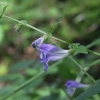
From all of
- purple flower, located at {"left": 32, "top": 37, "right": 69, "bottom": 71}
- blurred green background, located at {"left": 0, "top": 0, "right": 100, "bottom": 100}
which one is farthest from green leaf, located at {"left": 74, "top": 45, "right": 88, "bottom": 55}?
blurred green background, located at {"left": 0, "top": 0, "right": 100, "bottom": 100}

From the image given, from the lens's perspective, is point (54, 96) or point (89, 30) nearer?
point (54, 96)

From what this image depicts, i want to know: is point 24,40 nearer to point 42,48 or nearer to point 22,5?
point 22,5

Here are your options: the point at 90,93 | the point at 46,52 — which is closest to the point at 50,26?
the point at 46,52

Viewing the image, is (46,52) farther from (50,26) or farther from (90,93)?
(50,26)

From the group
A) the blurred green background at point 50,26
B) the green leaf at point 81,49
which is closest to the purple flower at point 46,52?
the green leaf at point 81,49

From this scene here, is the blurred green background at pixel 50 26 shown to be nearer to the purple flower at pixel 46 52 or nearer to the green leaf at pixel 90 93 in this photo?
the purple flower at pixel 46 52

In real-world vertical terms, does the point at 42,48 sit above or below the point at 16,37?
below

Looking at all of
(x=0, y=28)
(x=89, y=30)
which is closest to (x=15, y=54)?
(x=0, y=28)

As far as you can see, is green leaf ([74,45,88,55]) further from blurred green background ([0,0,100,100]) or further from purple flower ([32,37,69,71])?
blurred green background ([0,0,100,100])
